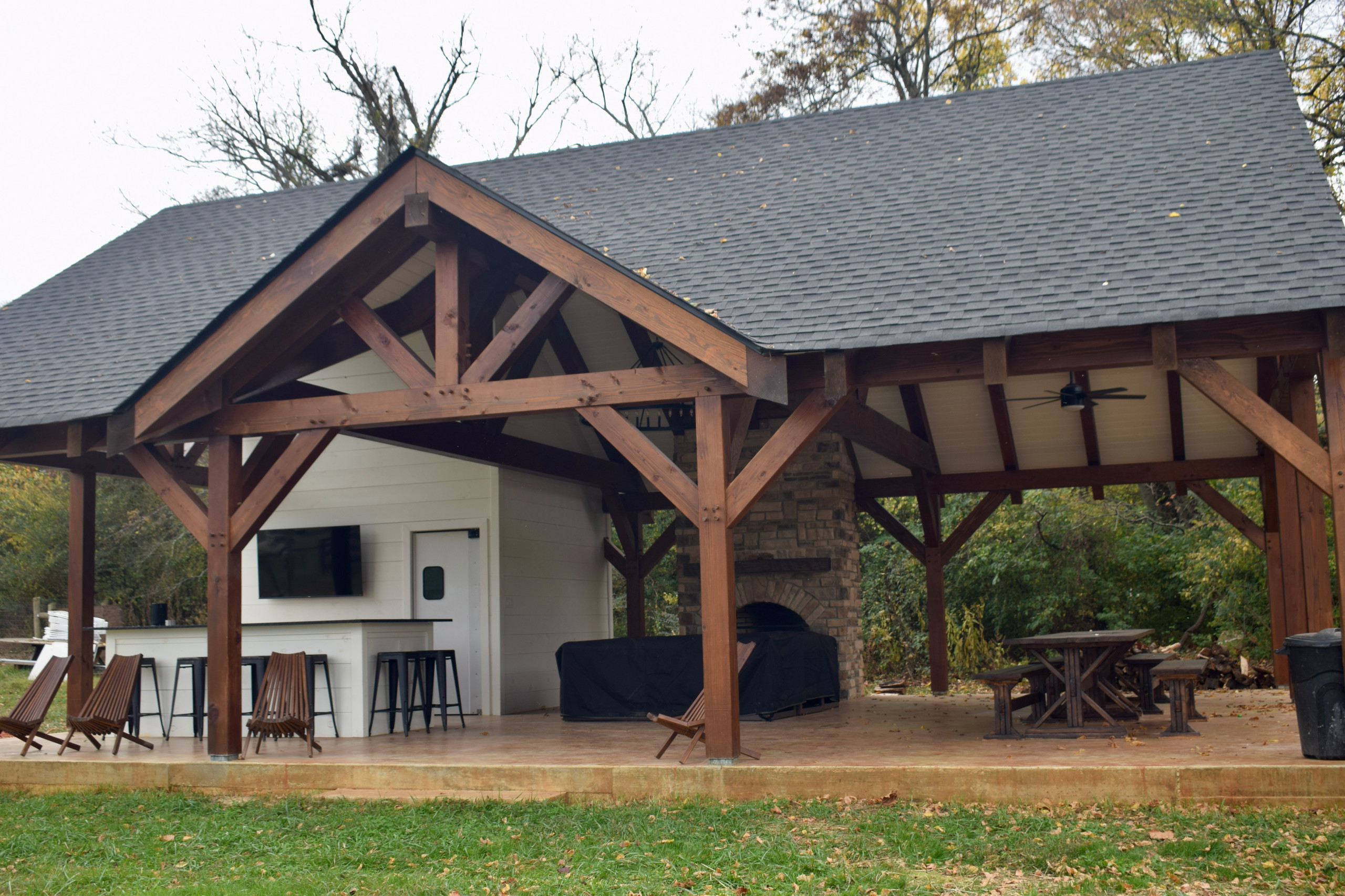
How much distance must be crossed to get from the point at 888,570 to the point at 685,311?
42.2 ft

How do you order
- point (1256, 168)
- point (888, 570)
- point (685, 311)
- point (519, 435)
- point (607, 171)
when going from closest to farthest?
point (685, 311), point (1256, 168), point (607, 171), point (519, 435), point (888, 570)

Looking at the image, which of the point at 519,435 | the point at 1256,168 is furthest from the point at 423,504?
the point at 1256,168

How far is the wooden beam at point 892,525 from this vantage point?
13477mm

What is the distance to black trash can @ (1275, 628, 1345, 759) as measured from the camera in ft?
20.7

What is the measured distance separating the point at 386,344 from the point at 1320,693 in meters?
5.99

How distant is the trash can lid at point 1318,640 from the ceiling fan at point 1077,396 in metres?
2.85

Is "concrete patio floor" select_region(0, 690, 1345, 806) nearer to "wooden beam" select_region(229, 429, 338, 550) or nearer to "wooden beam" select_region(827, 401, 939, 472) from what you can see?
"wooden beam" select_region(229, 429, 338, 550)

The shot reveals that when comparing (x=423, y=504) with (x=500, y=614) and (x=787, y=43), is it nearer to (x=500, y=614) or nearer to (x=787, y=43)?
(x=500, y=614)

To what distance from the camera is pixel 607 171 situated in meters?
11.3

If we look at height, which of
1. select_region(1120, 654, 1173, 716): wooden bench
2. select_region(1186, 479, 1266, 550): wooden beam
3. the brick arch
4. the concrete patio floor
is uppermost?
select_region(1186, 479, 1266, 550): wooden beam

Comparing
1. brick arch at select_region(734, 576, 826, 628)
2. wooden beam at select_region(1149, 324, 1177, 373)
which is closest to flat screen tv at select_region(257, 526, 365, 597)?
brick arch at select_region(734, 576, 826, 628)

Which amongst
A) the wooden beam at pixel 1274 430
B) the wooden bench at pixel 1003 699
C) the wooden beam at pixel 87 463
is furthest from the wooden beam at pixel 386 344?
the wooden beam at pixel 1274 430

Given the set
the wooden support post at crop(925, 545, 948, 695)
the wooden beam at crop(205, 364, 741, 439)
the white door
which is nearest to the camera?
the wooden beam at crop(205, 364, 741, 439)

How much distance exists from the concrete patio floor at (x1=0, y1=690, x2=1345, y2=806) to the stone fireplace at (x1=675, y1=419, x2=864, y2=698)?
2462 millimetres
